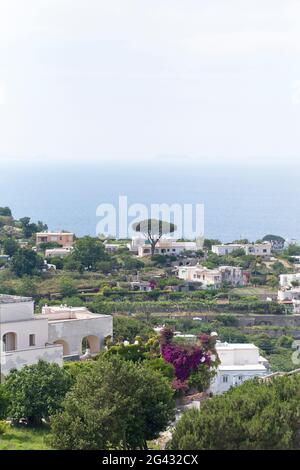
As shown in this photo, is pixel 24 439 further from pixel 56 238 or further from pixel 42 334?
pixel 56 238

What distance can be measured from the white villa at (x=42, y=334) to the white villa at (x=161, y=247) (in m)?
21.3

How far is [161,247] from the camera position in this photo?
41094mm

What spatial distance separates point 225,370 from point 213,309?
50.5ft

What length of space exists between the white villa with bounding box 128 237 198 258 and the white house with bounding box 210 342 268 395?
68.5 ft

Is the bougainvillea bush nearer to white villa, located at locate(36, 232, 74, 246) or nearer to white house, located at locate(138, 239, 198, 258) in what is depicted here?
white house, located at locate(138, 239, 198, 258)

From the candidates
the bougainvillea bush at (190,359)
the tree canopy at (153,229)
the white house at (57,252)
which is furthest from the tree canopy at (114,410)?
the tree canopy at (153,229)

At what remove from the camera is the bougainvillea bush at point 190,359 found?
54.3 feet

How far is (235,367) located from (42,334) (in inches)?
120

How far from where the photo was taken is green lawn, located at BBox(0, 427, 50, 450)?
1303 centimetres

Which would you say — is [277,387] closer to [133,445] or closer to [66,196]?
[133,445]

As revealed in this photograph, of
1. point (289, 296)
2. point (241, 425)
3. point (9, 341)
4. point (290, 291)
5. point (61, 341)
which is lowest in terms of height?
point (289, 296)

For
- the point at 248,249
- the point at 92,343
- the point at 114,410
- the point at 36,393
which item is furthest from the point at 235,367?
the point at 248,249

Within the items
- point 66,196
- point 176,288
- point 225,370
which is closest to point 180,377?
point 225,370

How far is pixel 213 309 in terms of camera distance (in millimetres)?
32969
